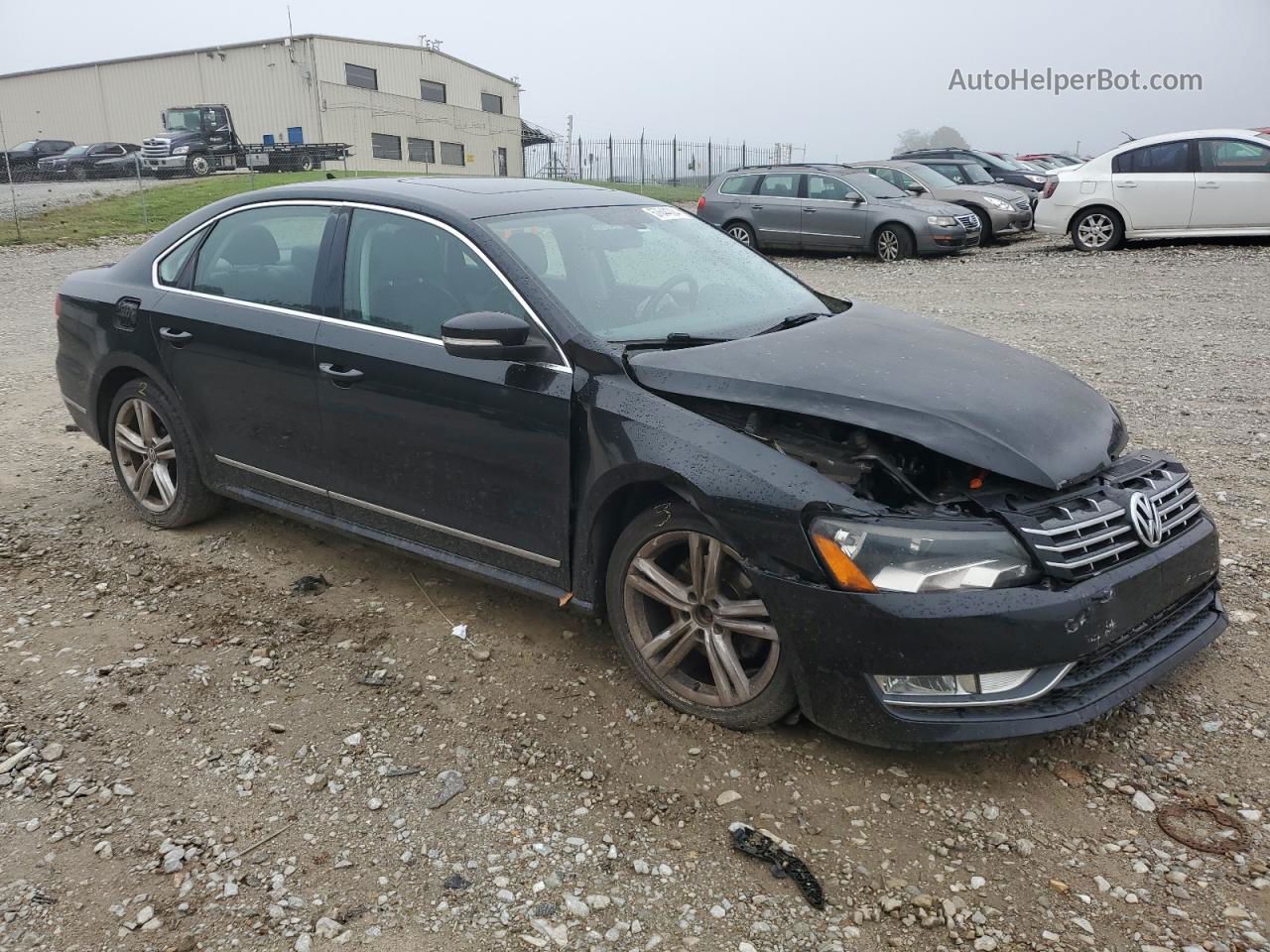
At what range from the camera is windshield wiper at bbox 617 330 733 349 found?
362 cm

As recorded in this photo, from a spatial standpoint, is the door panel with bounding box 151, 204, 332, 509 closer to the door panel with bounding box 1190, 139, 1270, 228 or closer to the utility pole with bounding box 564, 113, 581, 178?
the door panel with bounding box 1190, 139, 1270, 228

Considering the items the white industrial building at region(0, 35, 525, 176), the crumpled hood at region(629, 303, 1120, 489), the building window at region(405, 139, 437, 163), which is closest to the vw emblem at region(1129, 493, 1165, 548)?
the crumpled hood at region(629, 303, 1120, 489)

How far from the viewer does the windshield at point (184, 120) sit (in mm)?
34781

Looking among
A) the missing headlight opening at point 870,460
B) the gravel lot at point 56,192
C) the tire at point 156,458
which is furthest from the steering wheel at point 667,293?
the gravel lot at point 56,192

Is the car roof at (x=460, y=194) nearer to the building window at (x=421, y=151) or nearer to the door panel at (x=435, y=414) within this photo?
the door panel at (x=435, y=414)

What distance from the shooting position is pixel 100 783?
3.20 meters

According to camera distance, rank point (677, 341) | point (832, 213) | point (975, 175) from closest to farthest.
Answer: point (677, 341)
point (832, 213)
point (975, 175)

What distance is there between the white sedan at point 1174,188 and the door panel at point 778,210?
3917 mm

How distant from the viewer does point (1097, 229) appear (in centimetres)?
1553

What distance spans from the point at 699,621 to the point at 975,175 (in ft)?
61.0

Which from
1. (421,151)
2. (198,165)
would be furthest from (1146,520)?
(421,151)

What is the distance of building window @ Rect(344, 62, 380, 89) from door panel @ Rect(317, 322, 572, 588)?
47582 millimetres

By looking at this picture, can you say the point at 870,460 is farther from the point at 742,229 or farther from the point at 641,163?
the point at 641,163

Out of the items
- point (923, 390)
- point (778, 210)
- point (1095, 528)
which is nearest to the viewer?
point (1095, 528)
